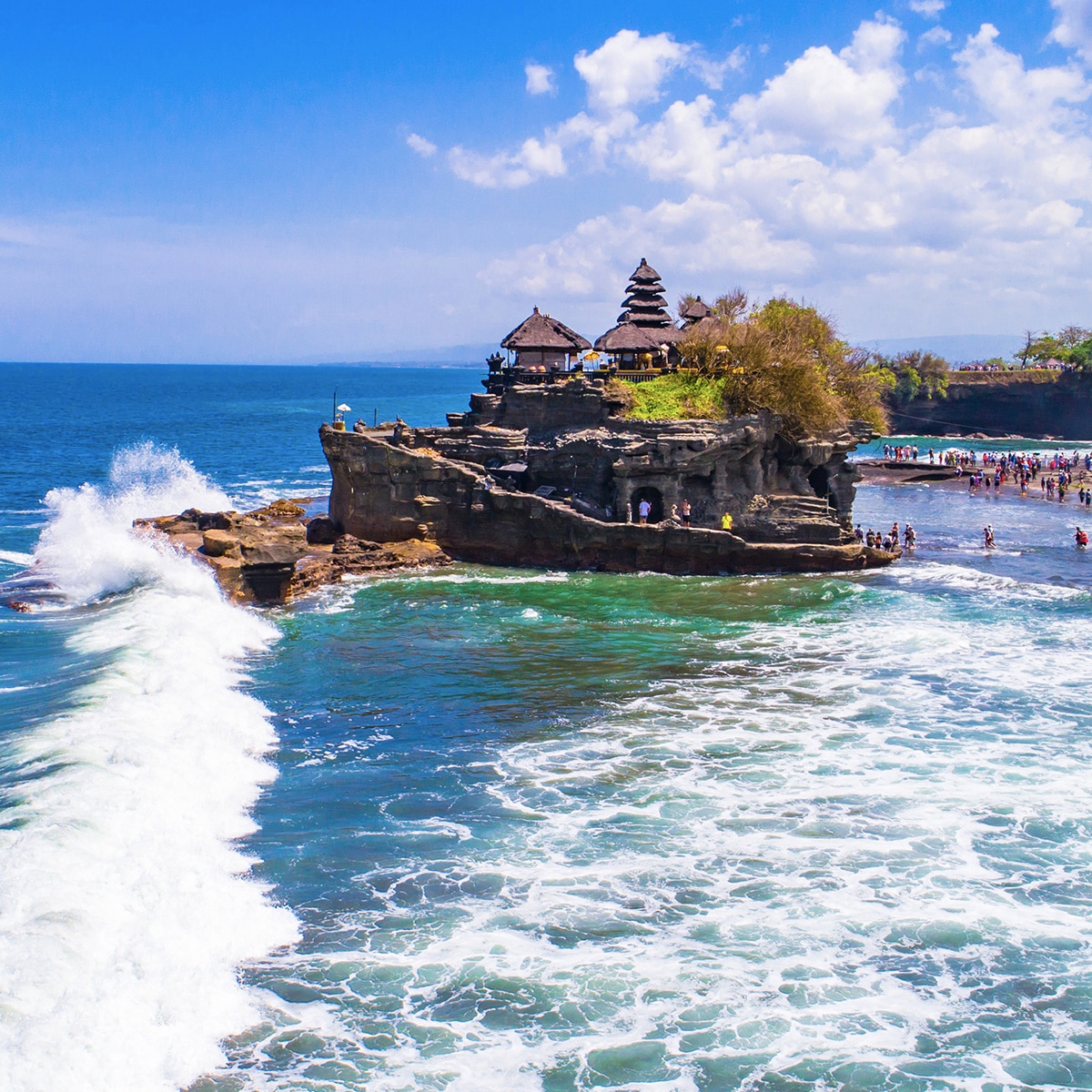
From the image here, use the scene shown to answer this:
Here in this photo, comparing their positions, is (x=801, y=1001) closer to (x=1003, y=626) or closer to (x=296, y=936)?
(x=296, y=936)

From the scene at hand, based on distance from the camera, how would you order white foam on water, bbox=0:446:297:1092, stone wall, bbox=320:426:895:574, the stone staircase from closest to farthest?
white foam on water, bbox=0:446:297:1092 → stone wall, bbox=320:426:895:574 → the stone staircase

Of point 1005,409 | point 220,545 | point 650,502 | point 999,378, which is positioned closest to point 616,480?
point 650,502

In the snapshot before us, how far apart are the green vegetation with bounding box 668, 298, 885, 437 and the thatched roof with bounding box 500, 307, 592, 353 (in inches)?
207

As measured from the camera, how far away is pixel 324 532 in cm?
3888

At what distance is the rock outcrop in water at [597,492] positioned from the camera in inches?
1416

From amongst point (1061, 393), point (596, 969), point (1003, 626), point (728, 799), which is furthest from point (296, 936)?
point (1061, 393)

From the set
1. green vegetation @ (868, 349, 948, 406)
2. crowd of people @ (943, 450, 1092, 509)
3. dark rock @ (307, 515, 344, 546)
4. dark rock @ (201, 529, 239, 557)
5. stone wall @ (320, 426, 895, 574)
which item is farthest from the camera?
green vegetation @ (868, 349, 948, 406)

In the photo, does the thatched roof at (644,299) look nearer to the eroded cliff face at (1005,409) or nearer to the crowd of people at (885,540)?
the crowd of people at (885,540)

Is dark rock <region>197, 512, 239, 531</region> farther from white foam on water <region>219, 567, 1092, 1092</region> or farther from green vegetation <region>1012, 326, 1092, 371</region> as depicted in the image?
green vegetation <region>1012, 326, 1092, 371</region>

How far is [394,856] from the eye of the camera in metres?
15.1

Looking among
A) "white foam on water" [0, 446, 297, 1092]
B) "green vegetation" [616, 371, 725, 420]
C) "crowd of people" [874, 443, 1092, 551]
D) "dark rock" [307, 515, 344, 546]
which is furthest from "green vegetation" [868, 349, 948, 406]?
"white foam on water" [0, 446, 297, 1092]

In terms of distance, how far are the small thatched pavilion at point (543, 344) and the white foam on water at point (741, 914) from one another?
2482 cm

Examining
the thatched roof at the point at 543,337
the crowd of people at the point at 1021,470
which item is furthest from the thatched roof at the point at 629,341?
the crowd of people at the point at 1021,470

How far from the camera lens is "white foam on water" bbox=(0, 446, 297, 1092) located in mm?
10602
